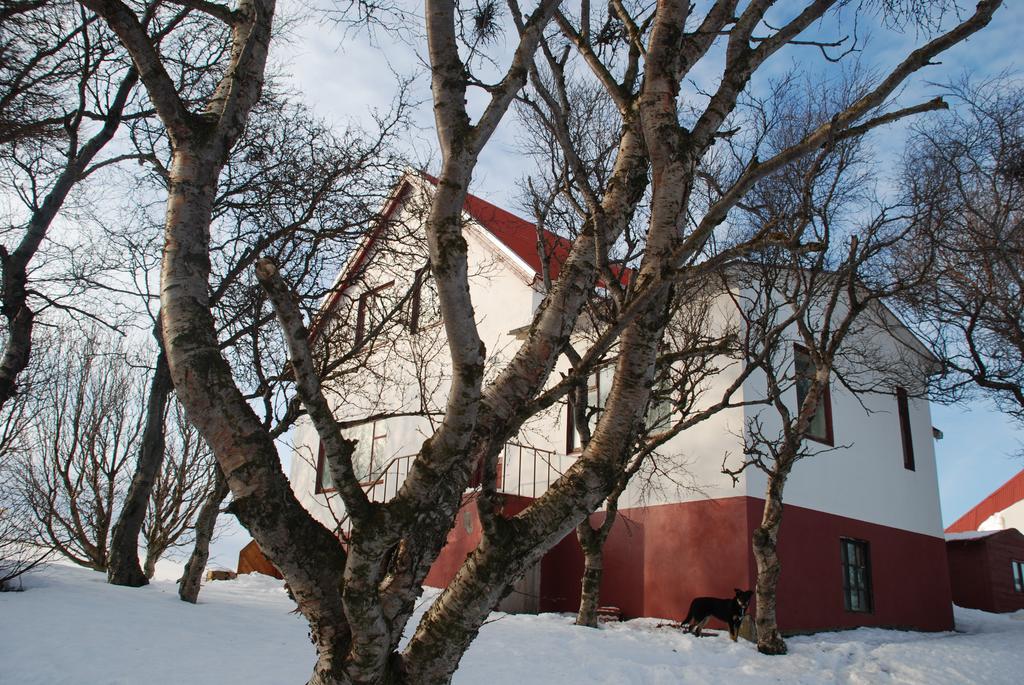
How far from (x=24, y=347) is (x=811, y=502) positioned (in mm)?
11888

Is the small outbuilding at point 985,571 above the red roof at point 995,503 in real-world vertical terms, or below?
below

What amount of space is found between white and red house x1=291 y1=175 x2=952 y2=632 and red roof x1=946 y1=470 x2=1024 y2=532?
75.4 ft

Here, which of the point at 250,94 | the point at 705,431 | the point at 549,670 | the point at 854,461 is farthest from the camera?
the point at 854,461

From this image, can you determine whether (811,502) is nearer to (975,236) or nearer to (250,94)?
(975,236)

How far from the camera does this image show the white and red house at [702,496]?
11203mm

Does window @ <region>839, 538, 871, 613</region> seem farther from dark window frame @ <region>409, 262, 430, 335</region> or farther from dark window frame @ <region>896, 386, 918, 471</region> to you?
dark window frame @ <region>409, 262, 430, 335</region>

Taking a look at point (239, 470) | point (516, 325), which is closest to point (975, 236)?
point (516, 325)

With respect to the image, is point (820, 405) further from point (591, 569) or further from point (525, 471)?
point (591, 569)

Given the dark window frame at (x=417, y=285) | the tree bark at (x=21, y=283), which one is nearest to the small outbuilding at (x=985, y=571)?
the dark window frame at (x=417, y=285)

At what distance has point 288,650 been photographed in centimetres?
681

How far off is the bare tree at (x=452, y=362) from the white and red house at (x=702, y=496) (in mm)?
5357

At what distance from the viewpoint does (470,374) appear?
9.09 ft

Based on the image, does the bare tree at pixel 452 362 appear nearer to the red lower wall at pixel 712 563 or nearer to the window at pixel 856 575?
the red lower wall at pixel 712 563

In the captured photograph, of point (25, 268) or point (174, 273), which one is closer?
point (174, 273)
